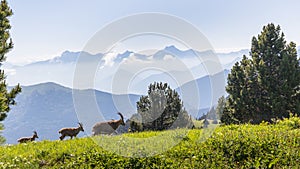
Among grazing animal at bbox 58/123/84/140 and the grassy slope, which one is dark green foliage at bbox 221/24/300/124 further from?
the grassy slope

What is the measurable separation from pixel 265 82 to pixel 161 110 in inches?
946

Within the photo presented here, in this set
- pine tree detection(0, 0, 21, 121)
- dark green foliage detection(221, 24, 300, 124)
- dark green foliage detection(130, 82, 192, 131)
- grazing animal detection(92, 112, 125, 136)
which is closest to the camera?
dark green foliage detection(130, 82, 192, 131)

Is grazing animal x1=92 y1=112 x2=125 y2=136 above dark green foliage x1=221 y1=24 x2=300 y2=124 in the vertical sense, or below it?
below

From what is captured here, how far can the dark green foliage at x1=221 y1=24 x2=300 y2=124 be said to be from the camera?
32.1 m

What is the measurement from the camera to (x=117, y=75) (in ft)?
26.1

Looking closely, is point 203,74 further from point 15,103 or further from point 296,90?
point 296,90

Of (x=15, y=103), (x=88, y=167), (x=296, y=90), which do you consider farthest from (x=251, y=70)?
(x=88, y=167)

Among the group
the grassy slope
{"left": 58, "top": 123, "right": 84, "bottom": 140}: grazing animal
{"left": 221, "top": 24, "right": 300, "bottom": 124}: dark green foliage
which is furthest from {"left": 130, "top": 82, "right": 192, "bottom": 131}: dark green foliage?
{"left": 221, "top": 24, "right": 300, "bottom": 124}: dark green foliage

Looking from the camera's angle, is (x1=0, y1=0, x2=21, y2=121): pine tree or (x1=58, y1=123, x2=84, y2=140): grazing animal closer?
(x1=58, y1=123, x2=84, y2=140): grazing animal

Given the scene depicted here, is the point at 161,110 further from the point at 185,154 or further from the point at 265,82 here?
the point at 265,82

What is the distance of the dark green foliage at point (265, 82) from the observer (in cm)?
3206

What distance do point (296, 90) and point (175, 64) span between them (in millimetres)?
28806

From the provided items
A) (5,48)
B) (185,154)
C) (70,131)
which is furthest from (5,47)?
(185,154)

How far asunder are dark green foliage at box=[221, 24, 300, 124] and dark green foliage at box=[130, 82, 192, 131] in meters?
20.2
